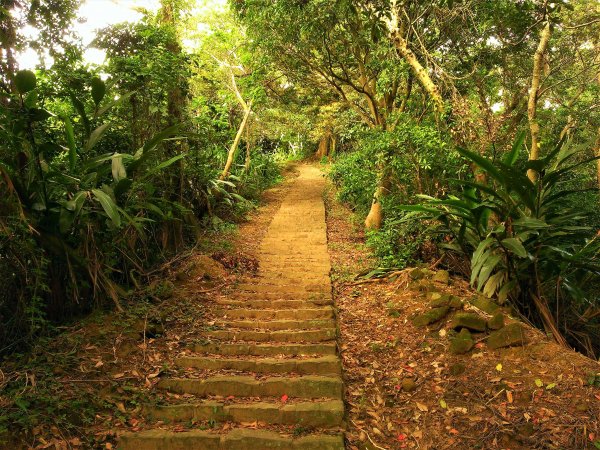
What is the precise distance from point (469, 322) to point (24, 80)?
4597 millimetres

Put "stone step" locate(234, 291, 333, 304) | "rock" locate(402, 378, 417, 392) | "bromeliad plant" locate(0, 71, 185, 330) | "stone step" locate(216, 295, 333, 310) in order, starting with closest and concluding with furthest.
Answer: "bromeliad plant" locate(0, 71, 185, 330) → "rock" locate(402, 378, 417, 392) → "stone step" locate(216, 295, 333, 310) → "stone step" locate(234, 291, 333, 304)

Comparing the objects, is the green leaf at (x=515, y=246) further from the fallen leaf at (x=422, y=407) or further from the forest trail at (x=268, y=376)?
the forest trail at (x=268, y=376)

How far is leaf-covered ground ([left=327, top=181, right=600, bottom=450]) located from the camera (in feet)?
9.93

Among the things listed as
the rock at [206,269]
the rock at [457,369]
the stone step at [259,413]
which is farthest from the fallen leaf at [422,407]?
the rock at [206,269]

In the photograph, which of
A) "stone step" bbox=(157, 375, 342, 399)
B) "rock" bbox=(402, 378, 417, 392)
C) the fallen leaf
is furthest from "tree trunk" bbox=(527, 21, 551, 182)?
"stone step" bbox=(157, 375, 342, 399)

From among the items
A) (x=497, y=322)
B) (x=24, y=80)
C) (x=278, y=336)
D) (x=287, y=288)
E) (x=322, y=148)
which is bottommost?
(x=278, y=336)

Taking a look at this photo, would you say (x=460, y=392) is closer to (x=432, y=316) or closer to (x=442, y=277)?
(x=432, y=316)

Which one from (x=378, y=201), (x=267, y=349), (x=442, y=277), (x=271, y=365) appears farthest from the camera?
(x=378, y=201)

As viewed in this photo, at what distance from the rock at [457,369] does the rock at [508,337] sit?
14.6 inches

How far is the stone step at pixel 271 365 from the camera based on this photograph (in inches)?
153

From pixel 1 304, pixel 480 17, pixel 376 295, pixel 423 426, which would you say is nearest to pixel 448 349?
pixel 423 426

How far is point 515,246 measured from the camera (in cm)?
385

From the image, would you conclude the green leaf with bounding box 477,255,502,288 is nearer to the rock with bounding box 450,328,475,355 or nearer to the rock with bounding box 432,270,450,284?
the rock with bounding box 450,328,475,355

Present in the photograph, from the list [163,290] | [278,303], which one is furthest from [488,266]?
[163,290]
